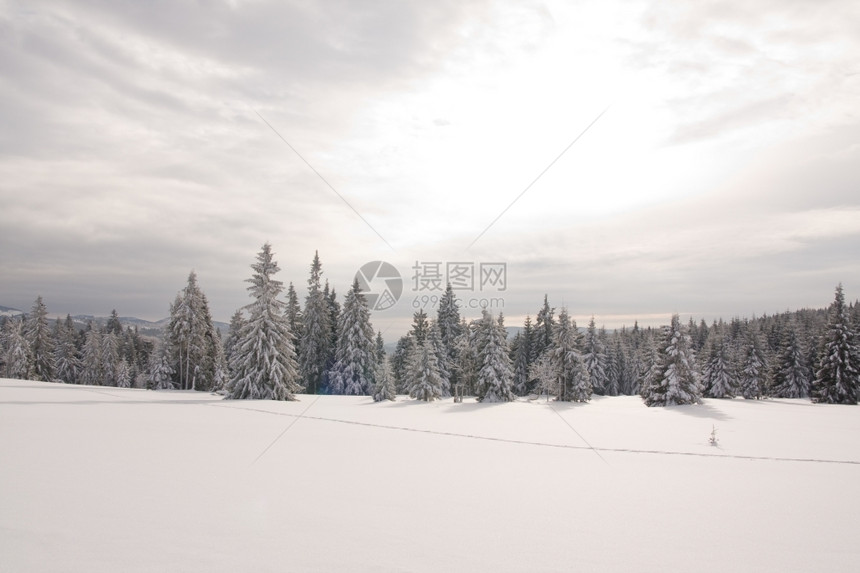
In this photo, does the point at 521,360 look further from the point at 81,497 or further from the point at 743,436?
the point at 81,497

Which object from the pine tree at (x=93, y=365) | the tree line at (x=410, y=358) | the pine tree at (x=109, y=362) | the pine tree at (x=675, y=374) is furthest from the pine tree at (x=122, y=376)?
the pine tree at (x=675, y=374)

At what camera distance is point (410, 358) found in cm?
3569

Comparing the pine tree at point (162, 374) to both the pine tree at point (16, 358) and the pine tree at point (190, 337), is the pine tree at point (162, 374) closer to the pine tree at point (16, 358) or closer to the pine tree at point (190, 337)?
the pine tree at point (190, 337)

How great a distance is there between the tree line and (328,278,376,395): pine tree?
0.38ft

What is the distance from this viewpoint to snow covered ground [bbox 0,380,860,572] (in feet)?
Answer: 16.3

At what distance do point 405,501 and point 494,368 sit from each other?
1147 inches

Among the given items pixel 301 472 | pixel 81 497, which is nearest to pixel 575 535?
pixel 301 472

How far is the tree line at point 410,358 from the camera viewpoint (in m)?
29.7

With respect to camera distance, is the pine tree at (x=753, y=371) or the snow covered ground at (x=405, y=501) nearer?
the snow covered ground at (x=405, y=501)

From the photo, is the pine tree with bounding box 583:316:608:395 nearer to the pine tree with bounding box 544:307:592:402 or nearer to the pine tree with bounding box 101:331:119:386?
the pine tree with bounding box 544:307:592:402

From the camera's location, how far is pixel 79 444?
9.35 m

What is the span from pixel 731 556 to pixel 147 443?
10928mm

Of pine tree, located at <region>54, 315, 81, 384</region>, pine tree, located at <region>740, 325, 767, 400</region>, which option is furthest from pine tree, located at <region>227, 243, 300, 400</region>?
pine tree, located at <region>54, 315, 81, 384</region>

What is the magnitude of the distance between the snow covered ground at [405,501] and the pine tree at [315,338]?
124ft
